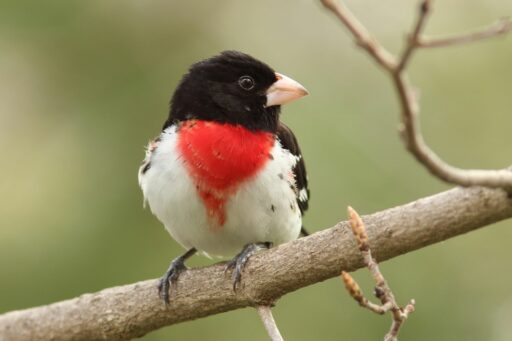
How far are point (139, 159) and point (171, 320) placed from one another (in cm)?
136

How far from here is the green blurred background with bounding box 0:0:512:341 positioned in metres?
5.13

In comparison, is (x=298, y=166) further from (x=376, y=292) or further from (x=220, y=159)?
(x=376, y=292)

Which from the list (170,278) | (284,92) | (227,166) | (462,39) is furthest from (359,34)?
(284,92)

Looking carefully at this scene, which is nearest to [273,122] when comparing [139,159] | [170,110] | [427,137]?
[170,110]

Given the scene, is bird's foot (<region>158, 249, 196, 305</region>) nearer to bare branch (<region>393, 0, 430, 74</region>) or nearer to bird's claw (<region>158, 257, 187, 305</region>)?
bird's claw (<region>158, 257, 187, 305</region>)

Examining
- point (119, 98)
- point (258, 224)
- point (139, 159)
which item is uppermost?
point (119, 98)

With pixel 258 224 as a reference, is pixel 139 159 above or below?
above

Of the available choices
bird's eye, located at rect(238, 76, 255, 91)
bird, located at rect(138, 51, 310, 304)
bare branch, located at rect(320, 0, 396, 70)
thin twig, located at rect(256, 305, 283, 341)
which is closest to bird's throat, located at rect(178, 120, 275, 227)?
bird, located at rect(138, 51, 310, 304)

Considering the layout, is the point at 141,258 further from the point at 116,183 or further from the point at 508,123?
the point at 508,123

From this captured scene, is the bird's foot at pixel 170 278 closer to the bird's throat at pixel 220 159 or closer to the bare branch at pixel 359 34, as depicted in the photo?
the bird's throat at pixel 220 159

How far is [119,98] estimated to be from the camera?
18.1ft

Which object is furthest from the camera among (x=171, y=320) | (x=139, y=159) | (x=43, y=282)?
(x=139, y=159)

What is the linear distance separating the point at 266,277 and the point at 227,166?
28.5 inches

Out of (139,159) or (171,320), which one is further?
(139,159)
